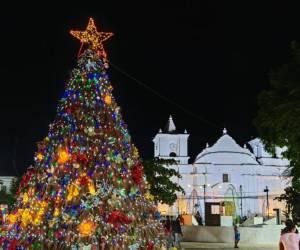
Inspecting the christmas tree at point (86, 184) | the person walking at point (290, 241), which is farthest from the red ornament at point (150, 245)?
the person walking at point (290, 241)

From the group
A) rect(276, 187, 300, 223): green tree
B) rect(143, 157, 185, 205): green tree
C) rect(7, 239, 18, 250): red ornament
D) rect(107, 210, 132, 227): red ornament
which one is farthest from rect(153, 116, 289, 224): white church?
rect(7, 239, 18, 250): red ornament

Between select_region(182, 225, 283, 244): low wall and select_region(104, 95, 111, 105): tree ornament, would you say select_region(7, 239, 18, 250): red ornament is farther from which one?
select_region(182, 225, 283, 244): low wall

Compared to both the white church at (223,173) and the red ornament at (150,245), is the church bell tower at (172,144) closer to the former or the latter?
the white church at (223,173)

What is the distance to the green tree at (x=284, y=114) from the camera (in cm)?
1387

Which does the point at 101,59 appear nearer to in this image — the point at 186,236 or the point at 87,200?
the point at 87,200

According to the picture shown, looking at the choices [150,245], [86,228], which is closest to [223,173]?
[150,245]

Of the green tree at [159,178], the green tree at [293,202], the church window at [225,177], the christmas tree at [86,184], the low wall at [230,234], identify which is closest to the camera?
the christmas tree at [86,184]

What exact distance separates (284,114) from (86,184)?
5591 mm

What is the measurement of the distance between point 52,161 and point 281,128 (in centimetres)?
650

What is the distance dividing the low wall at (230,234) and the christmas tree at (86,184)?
1471 centimetres

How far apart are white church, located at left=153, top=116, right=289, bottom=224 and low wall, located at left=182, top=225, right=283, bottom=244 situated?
110 ft

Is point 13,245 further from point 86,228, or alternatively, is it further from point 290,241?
point 290,241

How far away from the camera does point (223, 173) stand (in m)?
67.6

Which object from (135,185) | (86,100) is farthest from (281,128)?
(86,100)
